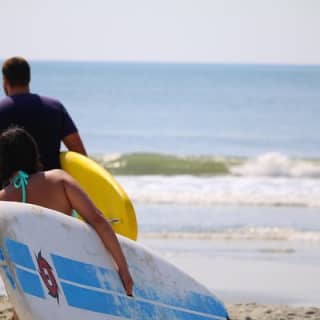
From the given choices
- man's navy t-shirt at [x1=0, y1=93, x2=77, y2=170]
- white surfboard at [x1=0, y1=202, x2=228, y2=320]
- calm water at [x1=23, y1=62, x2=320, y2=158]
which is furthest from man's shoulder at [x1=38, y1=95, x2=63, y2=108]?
calm water at [x1=23, y1=62, x2=320, y2=158]

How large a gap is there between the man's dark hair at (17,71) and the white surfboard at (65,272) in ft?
3.30

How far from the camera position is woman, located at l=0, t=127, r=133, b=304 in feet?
16.0

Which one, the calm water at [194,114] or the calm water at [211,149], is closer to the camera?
the calm water at [211,149]

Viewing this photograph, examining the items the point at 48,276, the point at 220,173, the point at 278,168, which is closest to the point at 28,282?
the point at 48,276

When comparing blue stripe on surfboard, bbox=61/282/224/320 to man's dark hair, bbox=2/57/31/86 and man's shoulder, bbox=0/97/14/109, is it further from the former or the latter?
man's dark hair, bbox=2/57/31/86

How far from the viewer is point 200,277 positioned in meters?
9.05

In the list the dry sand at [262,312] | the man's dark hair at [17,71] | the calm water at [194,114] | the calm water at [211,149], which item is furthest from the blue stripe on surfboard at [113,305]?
the calm water at [194,114]

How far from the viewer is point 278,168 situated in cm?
2130

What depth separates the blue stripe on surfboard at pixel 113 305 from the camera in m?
4.98

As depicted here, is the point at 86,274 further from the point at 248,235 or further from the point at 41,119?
the point at 248,235

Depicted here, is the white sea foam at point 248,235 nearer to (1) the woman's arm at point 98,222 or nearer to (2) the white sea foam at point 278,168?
(1) the woman's arm at point 98,222

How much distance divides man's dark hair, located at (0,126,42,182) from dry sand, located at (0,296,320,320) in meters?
2.33

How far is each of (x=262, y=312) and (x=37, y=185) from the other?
2.89 m

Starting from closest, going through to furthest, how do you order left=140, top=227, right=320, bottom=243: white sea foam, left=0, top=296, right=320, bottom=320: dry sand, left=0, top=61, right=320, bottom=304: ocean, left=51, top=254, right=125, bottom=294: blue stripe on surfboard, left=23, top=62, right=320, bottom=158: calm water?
left=51, top=254, right=125, bottom=294: blue stripe on surfboard < left=0, top=296, right=320, bottom=320: dry sand < left=0, top=61, right=320, bottom=304: ocean < left=140, top=227, right=320, bottom=243: white sea foam < left=23, top=62, right=320, bottom=158: calm water
